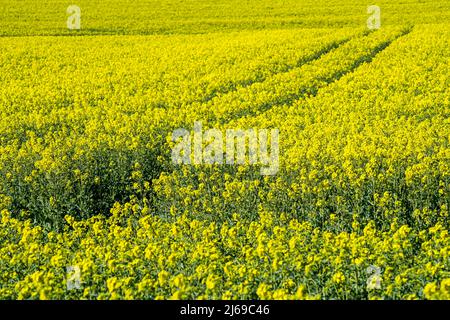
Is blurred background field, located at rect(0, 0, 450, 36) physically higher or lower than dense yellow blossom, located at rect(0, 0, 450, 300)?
higher

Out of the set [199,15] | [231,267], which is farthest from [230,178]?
[199,15]

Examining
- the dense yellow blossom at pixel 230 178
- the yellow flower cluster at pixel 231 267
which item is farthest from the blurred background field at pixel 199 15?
the yellow flower cluster at pixel 231 267

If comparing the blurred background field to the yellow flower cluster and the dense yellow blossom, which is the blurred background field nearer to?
the dense yellow blossom

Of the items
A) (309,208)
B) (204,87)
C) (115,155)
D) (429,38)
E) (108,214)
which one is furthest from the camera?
(429,38)

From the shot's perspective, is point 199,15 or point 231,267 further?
point 199,15

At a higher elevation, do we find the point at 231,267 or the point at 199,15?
the point at 199,15

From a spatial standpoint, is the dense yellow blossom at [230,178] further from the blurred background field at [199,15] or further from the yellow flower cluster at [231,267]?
the blurred background field at [199,15]

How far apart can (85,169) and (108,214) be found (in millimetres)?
1116

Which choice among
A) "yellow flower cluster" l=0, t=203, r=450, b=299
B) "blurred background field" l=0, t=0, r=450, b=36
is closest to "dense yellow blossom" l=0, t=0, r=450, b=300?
"yellow flower cluster" l=0, t=203, r=450, b=299

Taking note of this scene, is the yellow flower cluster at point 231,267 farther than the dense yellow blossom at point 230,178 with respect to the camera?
No

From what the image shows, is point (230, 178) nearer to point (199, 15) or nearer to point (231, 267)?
point (231, 267)
